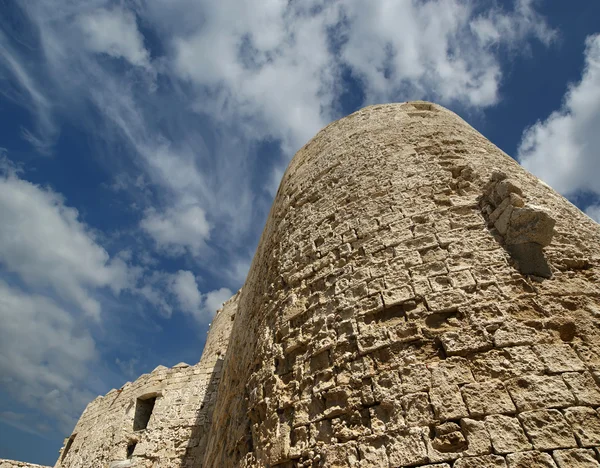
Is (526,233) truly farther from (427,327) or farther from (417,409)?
(417,409)

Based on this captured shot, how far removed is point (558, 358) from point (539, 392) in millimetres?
271

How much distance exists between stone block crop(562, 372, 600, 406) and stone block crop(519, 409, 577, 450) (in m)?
0.17

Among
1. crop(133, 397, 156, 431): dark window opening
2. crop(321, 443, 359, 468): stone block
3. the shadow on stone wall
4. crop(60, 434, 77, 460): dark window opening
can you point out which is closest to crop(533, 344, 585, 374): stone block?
crop(321, 443, 359, 468): stone block

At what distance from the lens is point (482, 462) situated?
1.95 meters

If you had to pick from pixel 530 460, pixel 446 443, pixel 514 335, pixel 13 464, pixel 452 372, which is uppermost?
pixel 13 464

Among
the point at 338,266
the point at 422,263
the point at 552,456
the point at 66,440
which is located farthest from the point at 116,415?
the point at 552,456

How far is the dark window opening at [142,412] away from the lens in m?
9.04

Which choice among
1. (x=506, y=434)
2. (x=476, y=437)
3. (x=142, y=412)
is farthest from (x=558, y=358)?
(x=142, y=412)

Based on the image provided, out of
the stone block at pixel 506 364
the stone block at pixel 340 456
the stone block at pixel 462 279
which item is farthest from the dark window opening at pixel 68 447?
the stone block at pixel 506 364

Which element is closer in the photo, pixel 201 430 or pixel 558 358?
pixel 558 358

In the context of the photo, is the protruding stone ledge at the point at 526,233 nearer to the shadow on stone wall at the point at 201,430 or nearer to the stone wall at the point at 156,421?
the shadow on stone wall at the point at 201,430

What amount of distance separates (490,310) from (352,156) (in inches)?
104

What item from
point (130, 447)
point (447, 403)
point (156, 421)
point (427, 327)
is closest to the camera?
point (447, 403)

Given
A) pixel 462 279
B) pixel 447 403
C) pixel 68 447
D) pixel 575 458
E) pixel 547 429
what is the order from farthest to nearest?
pixel 68 447 → pixel 462 279 → pixel 447 403 → pixel 547 429 → pixel 575 458
